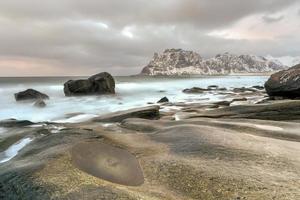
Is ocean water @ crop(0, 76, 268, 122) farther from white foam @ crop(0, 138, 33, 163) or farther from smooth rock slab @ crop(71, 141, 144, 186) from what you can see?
smooth rock slab @ crop(71, 141, 144, 186)

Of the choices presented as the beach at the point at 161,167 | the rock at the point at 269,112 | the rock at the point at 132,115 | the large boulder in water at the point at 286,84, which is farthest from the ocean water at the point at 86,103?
the beach at the point at 161,167

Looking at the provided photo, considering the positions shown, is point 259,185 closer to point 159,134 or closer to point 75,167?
point 75,167

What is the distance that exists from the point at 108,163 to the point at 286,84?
14682 mm

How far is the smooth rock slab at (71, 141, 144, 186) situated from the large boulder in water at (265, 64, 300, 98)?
13.8 metres

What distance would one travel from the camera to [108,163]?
4578mm

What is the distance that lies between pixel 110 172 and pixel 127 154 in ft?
2.75

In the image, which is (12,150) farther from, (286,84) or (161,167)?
(286,84)

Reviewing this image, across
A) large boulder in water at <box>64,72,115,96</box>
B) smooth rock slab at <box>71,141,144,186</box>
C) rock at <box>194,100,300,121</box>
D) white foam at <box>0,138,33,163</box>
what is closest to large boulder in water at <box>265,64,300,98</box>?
rock at <box>194,100,300,121</box>

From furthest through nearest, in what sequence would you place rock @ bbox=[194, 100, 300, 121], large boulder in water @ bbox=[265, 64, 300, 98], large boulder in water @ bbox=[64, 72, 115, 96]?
large boulder in water @ bbox=[64, 72, 115, 96]
large boulder in water @ bbox=[265, 64, 300, 98]
rock @ bbox=[194, 100, 300, 121]

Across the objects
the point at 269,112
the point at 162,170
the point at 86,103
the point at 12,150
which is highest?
the point at 162,170

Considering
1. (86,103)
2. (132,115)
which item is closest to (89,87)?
(86,103)

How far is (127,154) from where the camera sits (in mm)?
5117

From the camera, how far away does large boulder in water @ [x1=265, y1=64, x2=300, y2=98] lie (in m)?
16.9

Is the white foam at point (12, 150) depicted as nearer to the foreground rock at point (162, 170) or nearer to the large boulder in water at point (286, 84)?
the foreground rock at point (162, 170)
